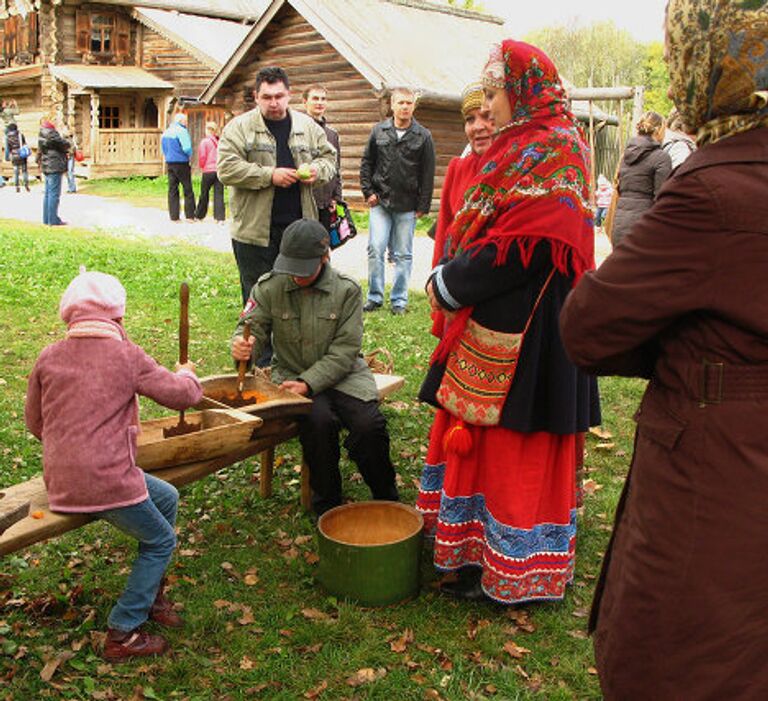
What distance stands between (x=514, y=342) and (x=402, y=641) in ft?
4.30

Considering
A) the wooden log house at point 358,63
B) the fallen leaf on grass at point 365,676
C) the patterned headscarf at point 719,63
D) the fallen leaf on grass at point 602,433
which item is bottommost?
the fallen leaf on grass at point 365,676

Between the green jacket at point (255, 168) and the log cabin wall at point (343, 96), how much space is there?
41.7 ft

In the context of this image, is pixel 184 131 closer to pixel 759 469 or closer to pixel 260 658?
pixel 260 658

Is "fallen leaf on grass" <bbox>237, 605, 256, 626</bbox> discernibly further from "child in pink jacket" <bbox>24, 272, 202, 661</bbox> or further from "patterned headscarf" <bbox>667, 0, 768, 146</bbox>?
"patterned headscarf" <bbox>667, 0, 768, 146</bbox>

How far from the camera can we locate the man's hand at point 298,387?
447 cm

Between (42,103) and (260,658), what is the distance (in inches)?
1337

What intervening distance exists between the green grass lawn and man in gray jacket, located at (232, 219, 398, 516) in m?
0.43

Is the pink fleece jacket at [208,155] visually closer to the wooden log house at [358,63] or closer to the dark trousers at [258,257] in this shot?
the wooden log house at [358,63]

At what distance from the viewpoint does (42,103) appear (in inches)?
1323

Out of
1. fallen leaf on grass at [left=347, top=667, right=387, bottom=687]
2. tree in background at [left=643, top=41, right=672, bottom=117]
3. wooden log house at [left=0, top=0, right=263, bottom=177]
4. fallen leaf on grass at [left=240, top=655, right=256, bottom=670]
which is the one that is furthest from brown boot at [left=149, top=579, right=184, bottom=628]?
tree in background at [left=643, top=41, right=672, bottom=117]

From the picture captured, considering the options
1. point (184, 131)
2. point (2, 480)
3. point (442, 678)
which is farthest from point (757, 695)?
point (184, 131)

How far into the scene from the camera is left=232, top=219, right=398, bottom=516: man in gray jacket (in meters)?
4.48

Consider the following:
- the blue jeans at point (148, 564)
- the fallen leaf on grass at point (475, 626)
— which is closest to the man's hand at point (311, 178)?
the blue jeans at point (148, 564)

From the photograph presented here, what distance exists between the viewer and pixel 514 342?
3.58m
